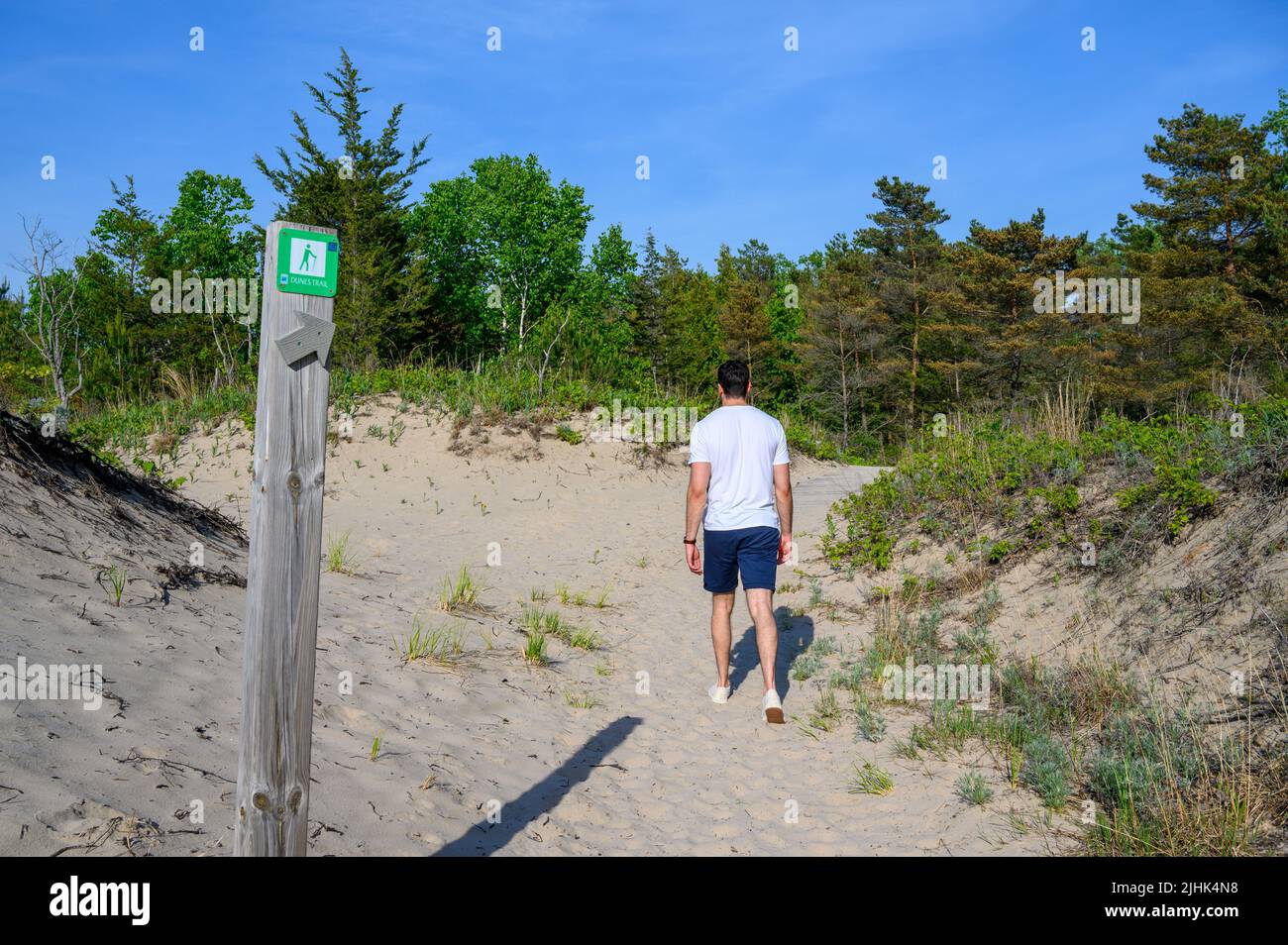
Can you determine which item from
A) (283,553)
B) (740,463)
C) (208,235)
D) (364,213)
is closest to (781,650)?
(740,463)

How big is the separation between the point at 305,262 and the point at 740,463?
140 inches

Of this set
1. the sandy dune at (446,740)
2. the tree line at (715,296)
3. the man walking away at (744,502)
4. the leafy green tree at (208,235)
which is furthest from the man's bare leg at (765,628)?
the leafy green tree at (208,235)

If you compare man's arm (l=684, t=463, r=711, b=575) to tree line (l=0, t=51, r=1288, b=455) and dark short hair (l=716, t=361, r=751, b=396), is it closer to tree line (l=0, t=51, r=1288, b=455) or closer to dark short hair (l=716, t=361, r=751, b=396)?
dark short hair (l=716, t=361, r=751, b=396)

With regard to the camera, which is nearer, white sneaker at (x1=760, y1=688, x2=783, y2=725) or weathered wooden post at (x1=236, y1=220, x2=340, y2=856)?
weathered wooden post at (x1=236, y1=220, x2=340, y2=856)

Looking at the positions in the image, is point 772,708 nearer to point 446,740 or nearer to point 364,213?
point 446,740

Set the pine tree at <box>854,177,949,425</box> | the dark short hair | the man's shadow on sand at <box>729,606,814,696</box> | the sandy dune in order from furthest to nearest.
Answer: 1. the pine tree at <box>854,177,949,425</box>
2. the man's shadow on sand at <box>729,606,814,696</box>
3. the dark short hair
4. the sandy dune

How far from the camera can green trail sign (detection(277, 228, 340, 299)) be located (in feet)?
8.21

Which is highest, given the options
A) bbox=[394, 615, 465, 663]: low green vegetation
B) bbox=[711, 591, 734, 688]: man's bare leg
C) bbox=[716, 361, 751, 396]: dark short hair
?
bbox=[716, 361, 751, 396]: dark short hair

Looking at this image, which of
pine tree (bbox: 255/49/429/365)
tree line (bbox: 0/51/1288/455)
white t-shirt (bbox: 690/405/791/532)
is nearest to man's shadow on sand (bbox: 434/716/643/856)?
white t-shirt (bbox: 690/405/791/532)

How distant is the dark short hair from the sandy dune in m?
2.28

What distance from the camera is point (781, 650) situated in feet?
25.8

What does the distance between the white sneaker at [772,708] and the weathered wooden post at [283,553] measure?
3703 millimetres

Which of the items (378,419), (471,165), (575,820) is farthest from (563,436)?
(471,165)

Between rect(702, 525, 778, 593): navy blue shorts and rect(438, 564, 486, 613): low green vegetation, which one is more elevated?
rect(702, 525, 778, 593): navy blue shorts
